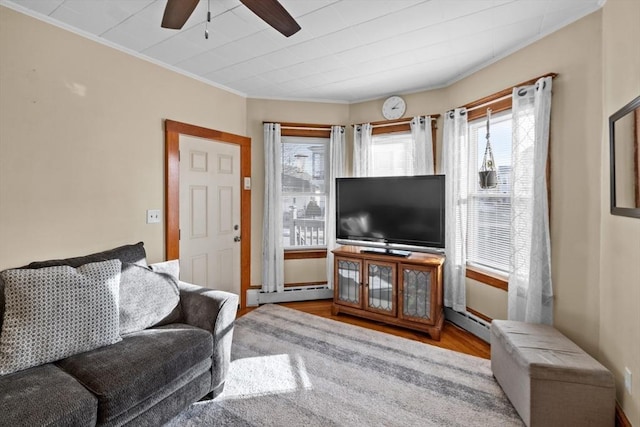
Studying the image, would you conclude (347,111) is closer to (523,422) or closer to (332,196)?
(332,196)

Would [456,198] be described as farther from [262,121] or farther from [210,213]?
[210,213]

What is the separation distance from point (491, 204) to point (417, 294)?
1137 mm

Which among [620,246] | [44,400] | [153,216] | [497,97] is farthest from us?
[153,216]

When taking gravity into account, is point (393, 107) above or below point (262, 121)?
above

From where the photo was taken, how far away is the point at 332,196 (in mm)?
3877

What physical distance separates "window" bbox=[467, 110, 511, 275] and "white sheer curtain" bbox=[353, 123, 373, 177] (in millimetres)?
1164

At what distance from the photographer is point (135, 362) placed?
63.5 inches

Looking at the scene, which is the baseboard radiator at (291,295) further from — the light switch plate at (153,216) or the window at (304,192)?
the light switch plate at (153,216)

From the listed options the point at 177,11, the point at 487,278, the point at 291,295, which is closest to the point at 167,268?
the point at 177,11

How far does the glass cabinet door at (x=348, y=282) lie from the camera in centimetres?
340

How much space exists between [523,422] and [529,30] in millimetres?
2726

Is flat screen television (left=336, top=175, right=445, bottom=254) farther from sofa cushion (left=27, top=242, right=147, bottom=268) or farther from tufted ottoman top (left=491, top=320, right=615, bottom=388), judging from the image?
sofa cushion (left=27, top=242, right=147, bottom=268)

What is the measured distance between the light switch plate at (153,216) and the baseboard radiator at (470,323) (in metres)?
3.16

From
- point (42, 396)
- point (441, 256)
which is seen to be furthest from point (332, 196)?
point (42, 396)
